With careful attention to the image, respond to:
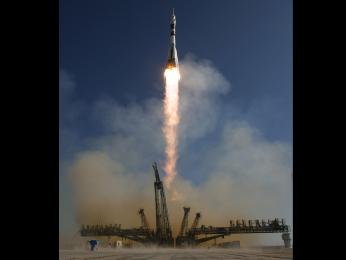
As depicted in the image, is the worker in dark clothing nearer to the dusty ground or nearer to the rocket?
the dusty ground

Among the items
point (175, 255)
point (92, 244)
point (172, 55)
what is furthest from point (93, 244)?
point (172, 55)

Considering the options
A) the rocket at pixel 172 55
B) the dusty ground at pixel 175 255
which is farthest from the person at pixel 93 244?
the rocket at pixel 172 55

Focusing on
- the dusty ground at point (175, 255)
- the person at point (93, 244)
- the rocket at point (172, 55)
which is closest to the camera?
the dusty ground at point (175, 255)

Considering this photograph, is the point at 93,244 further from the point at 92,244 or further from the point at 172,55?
the point at 172,55

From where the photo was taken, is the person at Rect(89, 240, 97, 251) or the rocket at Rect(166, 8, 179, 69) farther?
the person at Rect(89, 240, 97, 251)

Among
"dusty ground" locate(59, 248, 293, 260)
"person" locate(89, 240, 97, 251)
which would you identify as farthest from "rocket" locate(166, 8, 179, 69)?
"person" locate(89, 240, 97, 251)

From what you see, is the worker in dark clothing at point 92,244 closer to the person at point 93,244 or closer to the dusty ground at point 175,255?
the person at point 93,244
